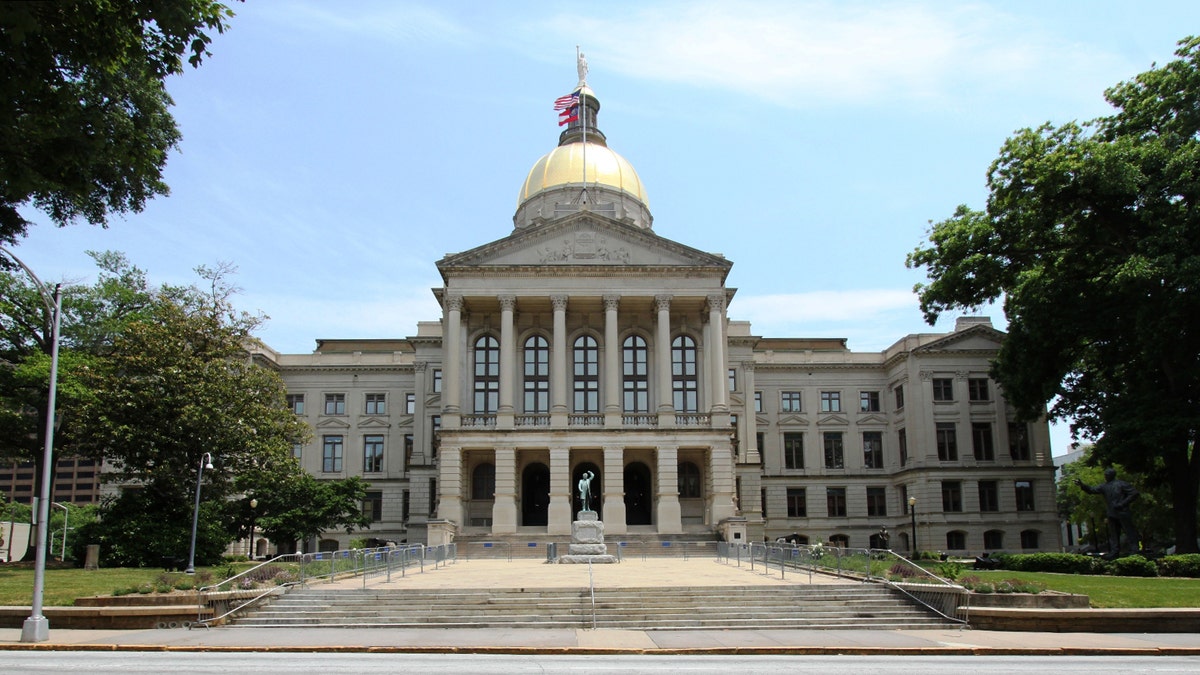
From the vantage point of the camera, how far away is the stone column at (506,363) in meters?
55.7

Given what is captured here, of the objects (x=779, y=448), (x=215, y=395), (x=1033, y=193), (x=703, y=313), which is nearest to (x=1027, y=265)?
(x=1033, y=193)

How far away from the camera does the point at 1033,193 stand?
4372cm

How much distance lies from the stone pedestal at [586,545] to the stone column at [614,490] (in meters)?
12.8

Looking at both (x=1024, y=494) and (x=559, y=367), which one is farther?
(x=1024, y=494)

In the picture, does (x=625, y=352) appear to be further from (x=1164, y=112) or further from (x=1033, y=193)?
(x=1164, y=112)

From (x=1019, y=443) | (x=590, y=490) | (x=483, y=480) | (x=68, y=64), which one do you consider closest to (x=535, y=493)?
(x=483, y=480)

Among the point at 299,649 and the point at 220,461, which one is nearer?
the point at 299,649

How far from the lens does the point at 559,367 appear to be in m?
56.6

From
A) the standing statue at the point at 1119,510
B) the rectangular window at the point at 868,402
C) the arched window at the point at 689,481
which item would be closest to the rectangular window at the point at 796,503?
the rectangular window at the point at 868,402

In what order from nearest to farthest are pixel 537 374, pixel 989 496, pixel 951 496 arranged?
pixel 537 374 → pixel 951 496 → pixel 989 496

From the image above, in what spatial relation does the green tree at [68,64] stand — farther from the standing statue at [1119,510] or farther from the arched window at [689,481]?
the arched window at [689,481]

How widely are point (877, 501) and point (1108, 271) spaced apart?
1284 inches

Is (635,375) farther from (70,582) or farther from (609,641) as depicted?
(609,641)

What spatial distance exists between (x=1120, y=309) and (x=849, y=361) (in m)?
30.3
